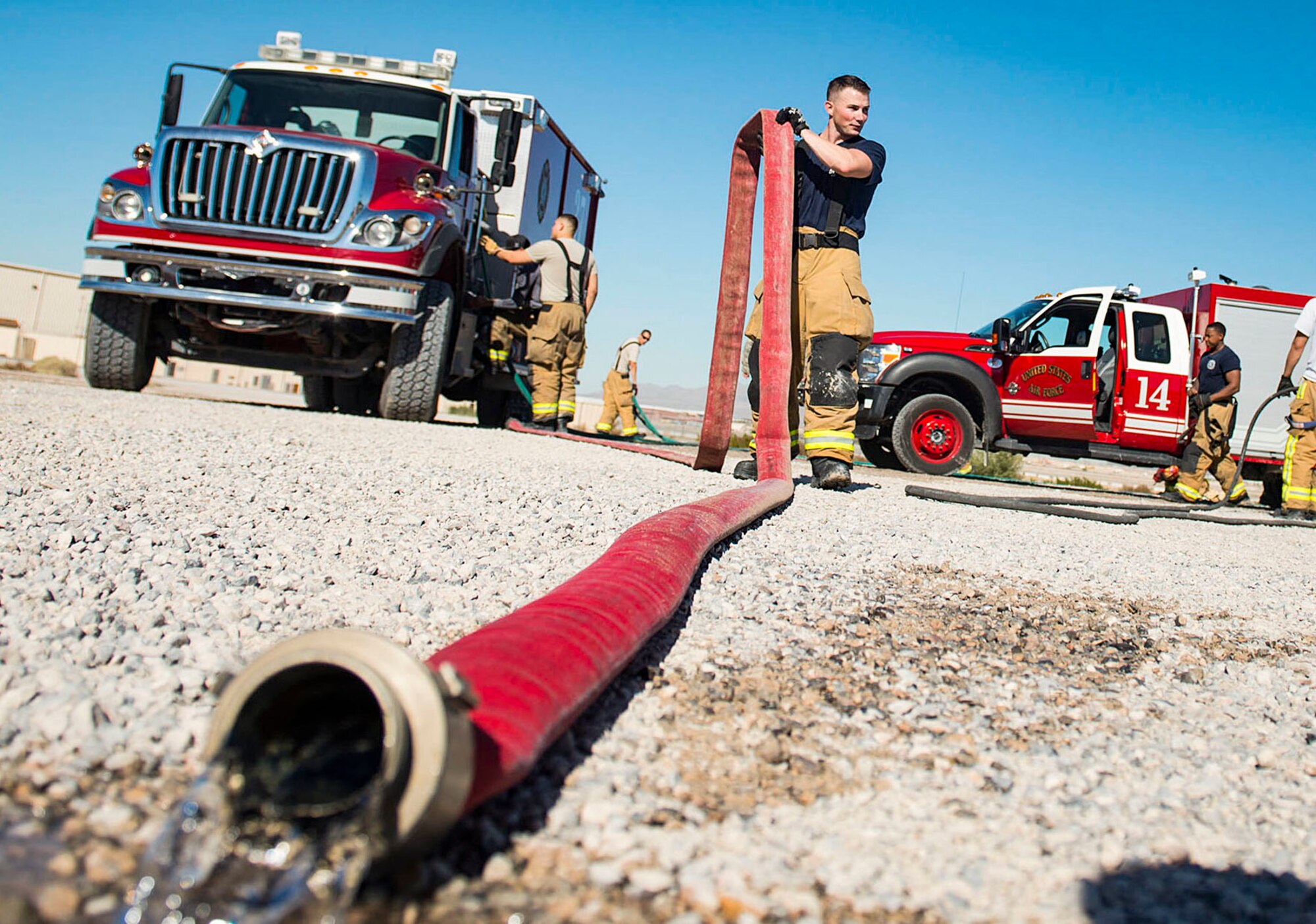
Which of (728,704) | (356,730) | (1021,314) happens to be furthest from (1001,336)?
(356,730)

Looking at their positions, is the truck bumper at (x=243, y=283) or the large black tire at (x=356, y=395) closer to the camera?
the truck bumper at (x=243, y=283)

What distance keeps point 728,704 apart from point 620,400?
10.9 metres

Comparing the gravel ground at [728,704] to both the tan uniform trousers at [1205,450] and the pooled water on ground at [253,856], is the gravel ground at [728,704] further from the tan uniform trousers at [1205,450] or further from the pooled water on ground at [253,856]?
the tan uniform trousers at [1205,450]

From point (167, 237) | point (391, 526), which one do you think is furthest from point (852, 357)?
point (167, 237)

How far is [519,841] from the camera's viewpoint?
1.21 metres

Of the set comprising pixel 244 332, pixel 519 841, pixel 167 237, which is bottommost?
pixel 519 841

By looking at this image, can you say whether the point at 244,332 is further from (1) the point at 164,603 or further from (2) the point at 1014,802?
(2) the point at 1014,802

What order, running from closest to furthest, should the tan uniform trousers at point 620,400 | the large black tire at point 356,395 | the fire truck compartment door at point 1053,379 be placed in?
the fire truck compartment door at point 1053,379 → the large black tire at point 356,395 → the tan uniform trousers at point 620,400

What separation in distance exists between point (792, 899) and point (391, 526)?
1971mm

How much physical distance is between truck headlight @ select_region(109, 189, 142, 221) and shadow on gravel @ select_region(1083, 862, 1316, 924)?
679 cm

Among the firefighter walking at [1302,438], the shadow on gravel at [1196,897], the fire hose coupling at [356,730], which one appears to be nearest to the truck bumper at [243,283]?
the fire hose coupling at [356,730]

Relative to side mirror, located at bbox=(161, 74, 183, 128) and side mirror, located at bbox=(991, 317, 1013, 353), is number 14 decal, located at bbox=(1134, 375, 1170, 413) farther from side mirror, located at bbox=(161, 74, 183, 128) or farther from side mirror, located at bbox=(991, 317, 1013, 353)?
side mirror, located at bbox=(161, 74, 183, 128)

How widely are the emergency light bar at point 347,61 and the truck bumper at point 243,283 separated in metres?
2.63

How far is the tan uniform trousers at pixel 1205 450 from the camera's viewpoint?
10.1m
